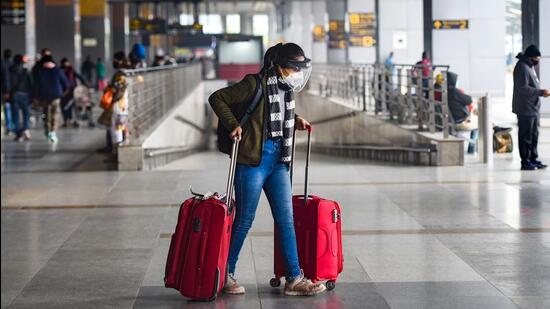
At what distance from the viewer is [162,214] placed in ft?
40.8

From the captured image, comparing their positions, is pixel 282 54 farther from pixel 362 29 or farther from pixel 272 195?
pixel 362 29

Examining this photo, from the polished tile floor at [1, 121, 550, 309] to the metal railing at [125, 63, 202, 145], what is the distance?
2002mm

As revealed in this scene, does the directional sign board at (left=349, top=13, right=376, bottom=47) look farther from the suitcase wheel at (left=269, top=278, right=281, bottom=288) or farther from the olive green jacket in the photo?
the olive green jacket

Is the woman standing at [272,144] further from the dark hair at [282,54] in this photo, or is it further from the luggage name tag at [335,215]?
the luggage name tag at [335,215]

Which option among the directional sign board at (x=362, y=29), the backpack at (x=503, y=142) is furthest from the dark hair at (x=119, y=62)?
the directional sign board at (x=362, y=29)

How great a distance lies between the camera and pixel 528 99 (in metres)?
16.6

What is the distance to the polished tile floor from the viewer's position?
7.96m

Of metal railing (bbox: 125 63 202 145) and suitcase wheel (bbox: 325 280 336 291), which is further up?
metal railing (bbox: 125 63 202 145)

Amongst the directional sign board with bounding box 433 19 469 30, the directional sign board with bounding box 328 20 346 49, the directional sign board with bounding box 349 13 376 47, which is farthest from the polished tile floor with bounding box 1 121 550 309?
the directional sign board with bounding box 328 20 346 49

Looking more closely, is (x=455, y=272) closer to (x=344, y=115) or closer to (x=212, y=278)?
(x=212, y=278)

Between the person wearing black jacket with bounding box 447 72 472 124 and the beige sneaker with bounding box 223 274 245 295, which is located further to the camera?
the person wearing black jacket with bounding box 447 72 472 124

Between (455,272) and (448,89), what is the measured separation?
12625mm

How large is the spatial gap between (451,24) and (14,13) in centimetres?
1711

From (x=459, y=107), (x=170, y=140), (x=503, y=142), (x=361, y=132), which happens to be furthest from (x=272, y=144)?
(x=361, y=132)
